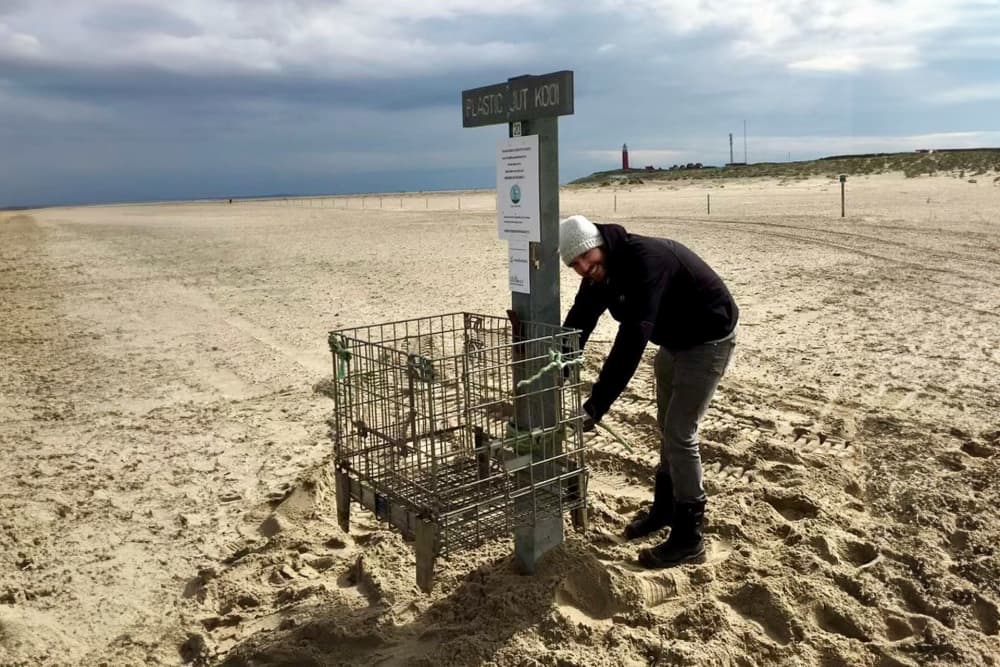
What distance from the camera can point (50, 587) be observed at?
4.44 meters

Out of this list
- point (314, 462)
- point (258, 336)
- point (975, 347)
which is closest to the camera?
point (314, 462)

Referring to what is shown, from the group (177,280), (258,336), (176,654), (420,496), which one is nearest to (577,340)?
(420,496)

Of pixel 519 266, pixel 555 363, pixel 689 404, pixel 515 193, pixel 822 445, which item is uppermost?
pixel 515 193

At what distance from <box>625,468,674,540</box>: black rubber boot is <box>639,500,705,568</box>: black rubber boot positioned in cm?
36

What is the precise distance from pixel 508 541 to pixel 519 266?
1484 mm

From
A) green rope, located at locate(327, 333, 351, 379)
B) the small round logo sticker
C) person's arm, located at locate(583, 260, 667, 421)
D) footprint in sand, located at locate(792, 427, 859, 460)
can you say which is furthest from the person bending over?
footprint in sand, located at locate(792, 427, 859, 460)

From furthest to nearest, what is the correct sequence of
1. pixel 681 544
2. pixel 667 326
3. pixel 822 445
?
pixel 822 445
pixel 681 544
pixel 667 326

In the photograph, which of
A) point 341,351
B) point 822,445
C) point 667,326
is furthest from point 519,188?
point 822,445

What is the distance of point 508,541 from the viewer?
439 centimetres

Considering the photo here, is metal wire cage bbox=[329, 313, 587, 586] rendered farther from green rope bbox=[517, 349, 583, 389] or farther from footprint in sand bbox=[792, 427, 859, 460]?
footprint in sand bbox=[792, 427, 859, 460]

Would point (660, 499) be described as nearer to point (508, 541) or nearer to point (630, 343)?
point (508, 541)

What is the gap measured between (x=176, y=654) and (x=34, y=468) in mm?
2754

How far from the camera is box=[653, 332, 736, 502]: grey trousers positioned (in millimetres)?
4004

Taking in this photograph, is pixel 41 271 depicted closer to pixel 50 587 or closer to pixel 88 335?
pixel 88 335
